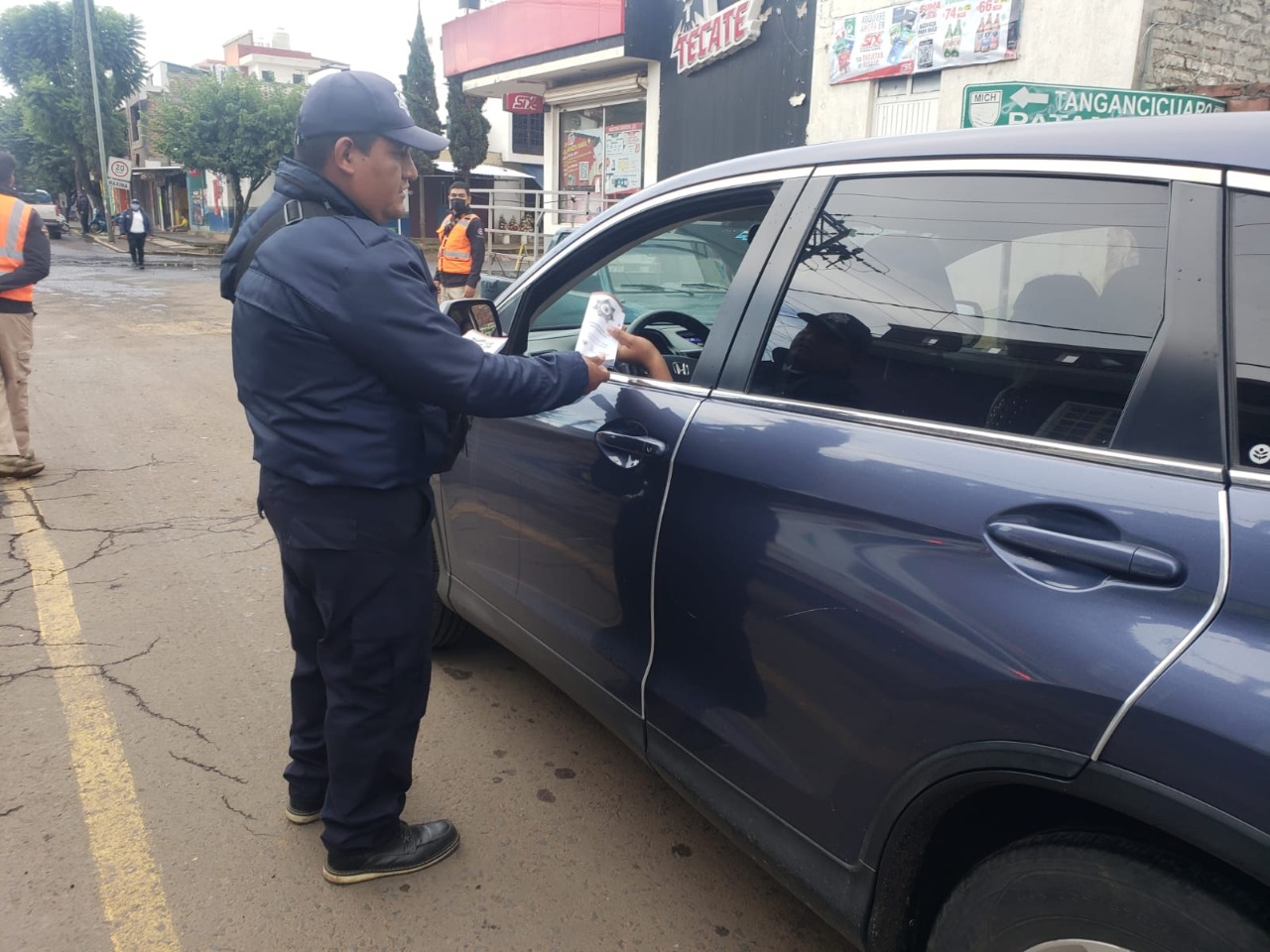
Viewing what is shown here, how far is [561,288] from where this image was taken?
9.12 ft

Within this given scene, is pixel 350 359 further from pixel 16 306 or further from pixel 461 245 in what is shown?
pixel 461 245

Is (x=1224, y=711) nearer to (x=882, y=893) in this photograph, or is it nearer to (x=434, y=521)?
(x=882, y=893)

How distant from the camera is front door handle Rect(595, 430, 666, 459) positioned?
217 cm

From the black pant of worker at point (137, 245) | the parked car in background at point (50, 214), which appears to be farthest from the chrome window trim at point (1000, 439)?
the parked car in background at point (50, 214)

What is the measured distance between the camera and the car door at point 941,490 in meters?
1.39

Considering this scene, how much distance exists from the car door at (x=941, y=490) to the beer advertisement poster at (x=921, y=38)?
25.7 feet

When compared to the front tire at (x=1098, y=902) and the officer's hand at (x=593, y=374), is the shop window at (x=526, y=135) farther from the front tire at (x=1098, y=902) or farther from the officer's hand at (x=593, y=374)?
the front tire at (x=1098, y=902)

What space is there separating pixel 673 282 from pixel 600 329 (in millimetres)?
1479

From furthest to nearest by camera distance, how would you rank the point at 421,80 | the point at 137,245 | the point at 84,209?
1. the point at 84,209
2. the point at 421,80
3. the point at 137,245

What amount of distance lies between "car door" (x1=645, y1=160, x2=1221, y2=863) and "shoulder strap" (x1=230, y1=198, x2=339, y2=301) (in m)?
0.97

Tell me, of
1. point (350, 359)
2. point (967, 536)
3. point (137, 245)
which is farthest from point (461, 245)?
point (137, 245)

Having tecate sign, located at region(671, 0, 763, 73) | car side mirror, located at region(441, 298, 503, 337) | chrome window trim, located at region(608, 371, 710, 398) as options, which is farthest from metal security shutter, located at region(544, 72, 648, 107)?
chrome window trim, located at region(608, 371, 710, 398)

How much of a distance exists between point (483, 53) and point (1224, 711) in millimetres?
18582

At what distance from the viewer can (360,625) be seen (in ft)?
7.22
